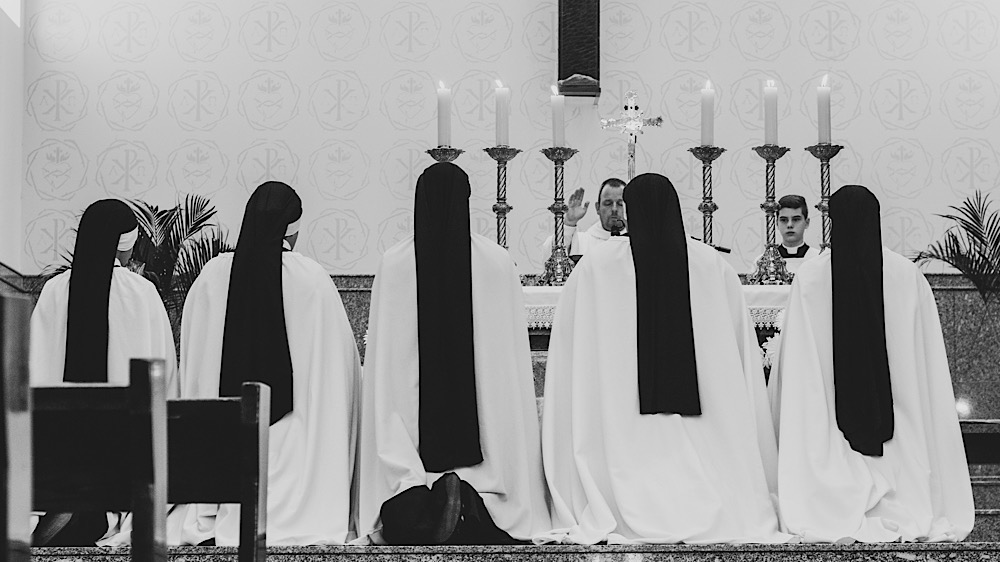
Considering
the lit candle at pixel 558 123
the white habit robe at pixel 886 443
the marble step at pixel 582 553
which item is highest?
the lit candle at pixel 558 123

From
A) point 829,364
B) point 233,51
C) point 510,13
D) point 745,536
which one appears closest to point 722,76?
point 510,13

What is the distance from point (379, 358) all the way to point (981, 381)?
516 centimetres

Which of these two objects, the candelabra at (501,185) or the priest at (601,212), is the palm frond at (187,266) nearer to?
the priest at (601,212)

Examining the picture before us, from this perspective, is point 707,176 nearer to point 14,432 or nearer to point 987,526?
point 987,526

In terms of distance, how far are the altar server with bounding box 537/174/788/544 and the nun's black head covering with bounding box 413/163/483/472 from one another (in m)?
0.43

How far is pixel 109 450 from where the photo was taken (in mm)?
2355

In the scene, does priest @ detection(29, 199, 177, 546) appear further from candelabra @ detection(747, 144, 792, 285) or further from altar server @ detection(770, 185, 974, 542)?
candelabra @ detection(747, 144, 792, 285)

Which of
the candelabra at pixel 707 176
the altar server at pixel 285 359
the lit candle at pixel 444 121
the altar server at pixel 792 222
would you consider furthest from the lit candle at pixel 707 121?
the altar server at pixel 285 359

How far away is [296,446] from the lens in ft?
20.1

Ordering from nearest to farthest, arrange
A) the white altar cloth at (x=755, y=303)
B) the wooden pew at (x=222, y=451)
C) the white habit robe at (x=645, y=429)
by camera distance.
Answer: the wooden pew at (x=222, y=451) < the white habit robe at (x=645, y=429) < the white altar cloth at (x=755, y=303)

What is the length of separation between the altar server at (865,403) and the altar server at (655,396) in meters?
0.19

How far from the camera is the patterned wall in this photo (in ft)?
33.1

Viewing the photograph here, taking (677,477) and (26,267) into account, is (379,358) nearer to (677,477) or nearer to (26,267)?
(677,477)

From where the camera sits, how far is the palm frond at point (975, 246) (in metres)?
9.14
